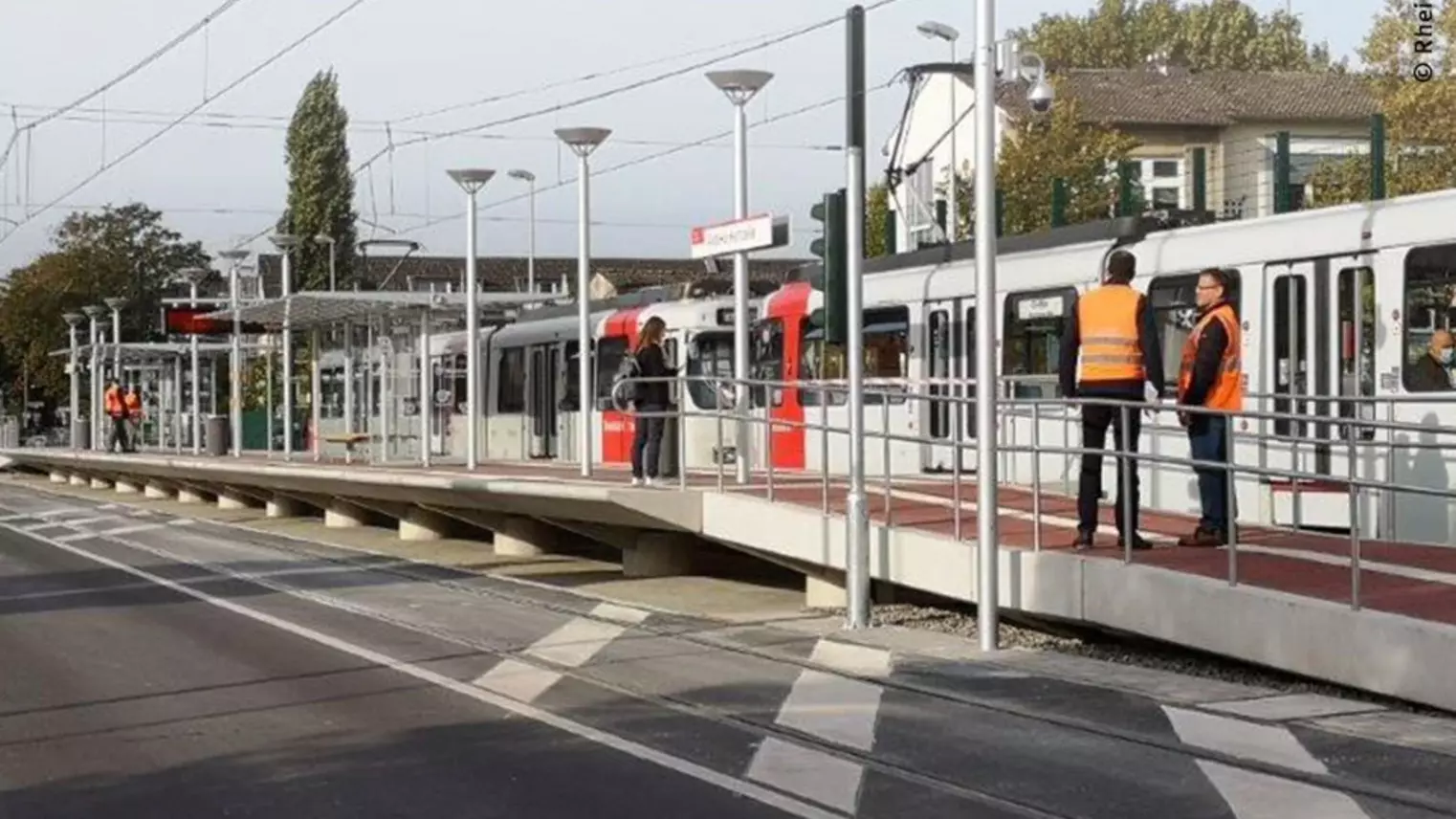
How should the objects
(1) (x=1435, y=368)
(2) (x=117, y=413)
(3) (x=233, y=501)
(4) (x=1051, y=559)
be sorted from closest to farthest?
1. (4) (x=1051, y=559)
2. (1) (x=1435, y=368)
3. (3) (x=233, y=501)
4. (2) (x=117, y=413)

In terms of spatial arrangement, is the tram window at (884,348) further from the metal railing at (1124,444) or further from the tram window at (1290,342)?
the tram window at (1290,342)

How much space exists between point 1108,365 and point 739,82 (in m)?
8.55

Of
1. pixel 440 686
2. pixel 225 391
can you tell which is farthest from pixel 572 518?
pixel 225 391

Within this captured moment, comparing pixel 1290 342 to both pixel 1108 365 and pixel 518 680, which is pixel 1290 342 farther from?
pixel 518 680

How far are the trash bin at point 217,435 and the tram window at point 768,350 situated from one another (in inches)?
816

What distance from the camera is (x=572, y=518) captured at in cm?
2120

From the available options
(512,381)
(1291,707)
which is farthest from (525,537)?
(1291,707)

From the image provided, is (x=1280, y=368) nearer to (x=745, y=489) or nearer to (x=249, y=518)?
(x=745, y=489)

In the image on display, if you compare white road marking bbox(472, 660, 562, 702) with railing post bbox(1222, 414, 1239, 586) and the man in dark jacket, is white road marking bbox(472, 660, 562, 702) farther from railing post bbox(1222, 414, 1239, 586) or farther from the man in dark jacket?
the man in dark jacket

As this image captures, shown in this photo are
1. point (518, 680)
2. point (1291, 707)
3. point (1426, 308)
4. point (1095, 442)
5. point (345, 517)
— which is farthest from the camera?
point (345, 517)

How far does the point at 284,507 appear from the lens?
3772 centimetres

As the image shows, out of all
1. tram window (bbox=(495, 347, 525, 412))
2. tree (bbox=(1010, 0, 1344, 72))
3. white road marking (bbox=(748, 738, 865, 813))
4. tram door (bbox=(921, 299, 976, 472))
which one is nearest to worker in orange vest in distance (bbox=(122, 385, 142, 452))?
tram window (bbox=(495, 347, 525, 412))

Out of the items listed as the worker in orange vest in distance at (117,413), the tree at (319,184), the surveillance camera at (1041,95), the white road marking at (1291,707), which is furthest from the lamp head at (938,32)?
the tree at (319,184)

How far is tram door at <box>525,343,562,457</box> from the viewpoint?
33.4 m
